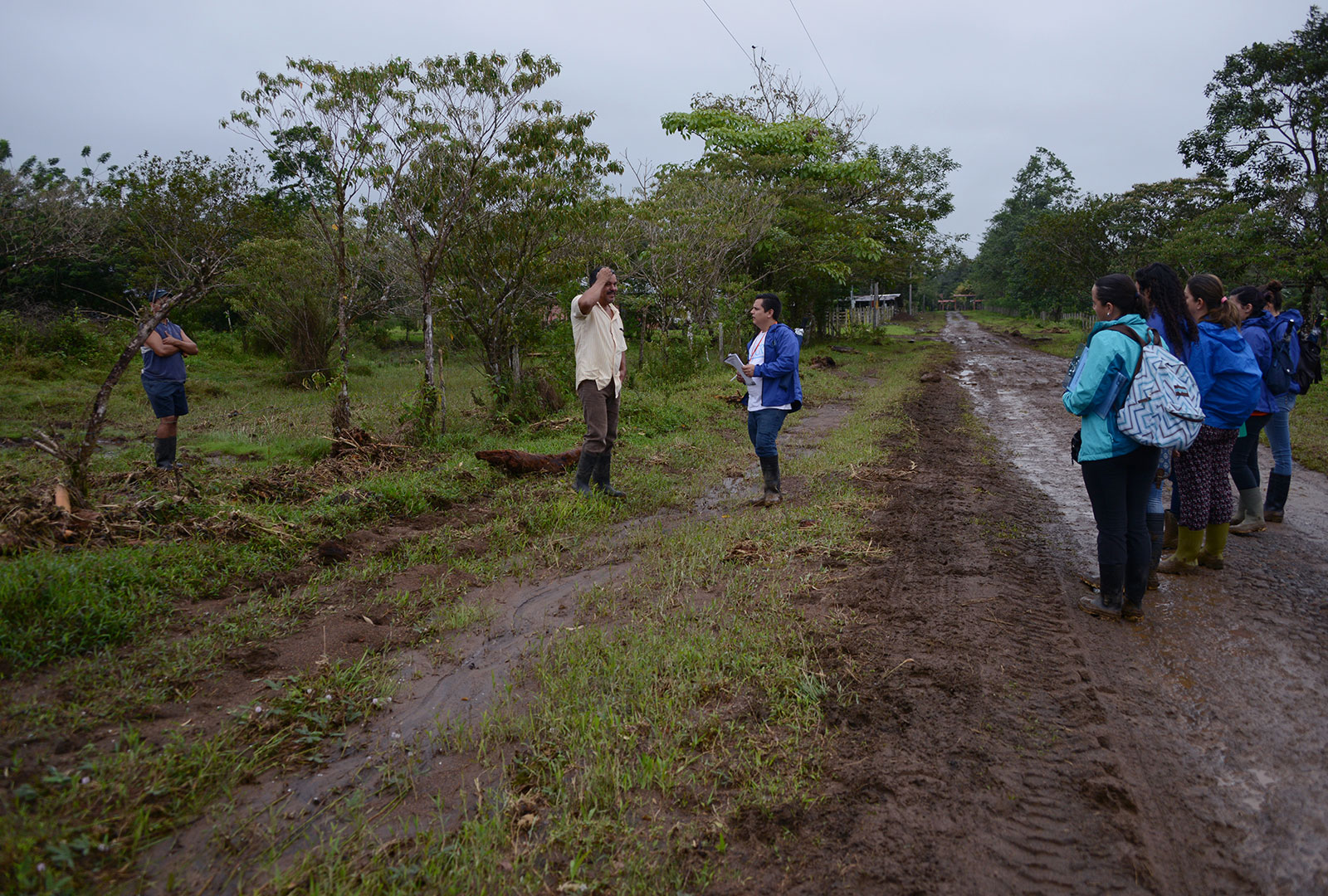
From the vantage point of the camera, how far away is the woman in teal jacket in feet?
12.9

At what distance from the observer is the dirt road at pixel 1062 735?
2.33 meters

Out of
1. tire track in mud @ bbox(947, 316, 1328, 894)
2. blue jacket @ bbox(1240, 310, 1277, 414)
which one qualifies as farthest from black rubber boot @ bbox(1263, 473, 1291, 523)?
blue jacket @ bbox(1240, 310, 1277, 414)

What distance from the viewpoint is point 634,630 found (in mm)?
4039

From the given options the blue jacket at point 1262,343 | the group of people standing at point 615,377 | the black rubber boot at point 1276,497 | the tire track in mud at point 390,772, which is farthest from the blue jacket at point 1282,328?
the tire track in mud at point 390,772

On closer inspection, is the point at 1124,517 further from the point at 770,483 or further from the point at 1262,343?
the point at 770,483

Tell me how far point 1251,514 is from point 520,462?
6.35 metres

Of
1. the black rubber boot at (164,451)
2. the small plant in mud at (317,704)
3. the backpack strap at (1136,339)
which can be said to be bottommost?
the small plant in mud at (317,704)

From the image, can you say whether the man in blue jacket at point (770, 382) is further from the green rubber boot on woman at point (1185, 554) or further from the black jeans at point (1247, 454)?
the black jeans at point (1247, 454)

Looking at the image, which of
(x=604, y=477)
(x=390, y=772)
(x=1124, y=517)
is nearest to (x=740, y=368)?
(x=604, y=477)

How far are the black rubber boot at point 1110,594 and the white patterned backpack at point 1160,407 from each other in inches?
29.5

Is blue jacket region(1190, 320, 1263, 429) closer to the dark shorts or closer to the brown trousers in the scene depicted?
the brown trousers

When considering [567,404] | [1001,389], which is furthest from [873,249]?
[567,404]

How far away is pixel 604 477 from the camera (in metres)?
6.91

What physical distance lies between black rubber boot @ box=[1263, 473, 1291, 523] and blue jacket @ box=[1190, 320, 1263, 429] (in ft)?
5.47
